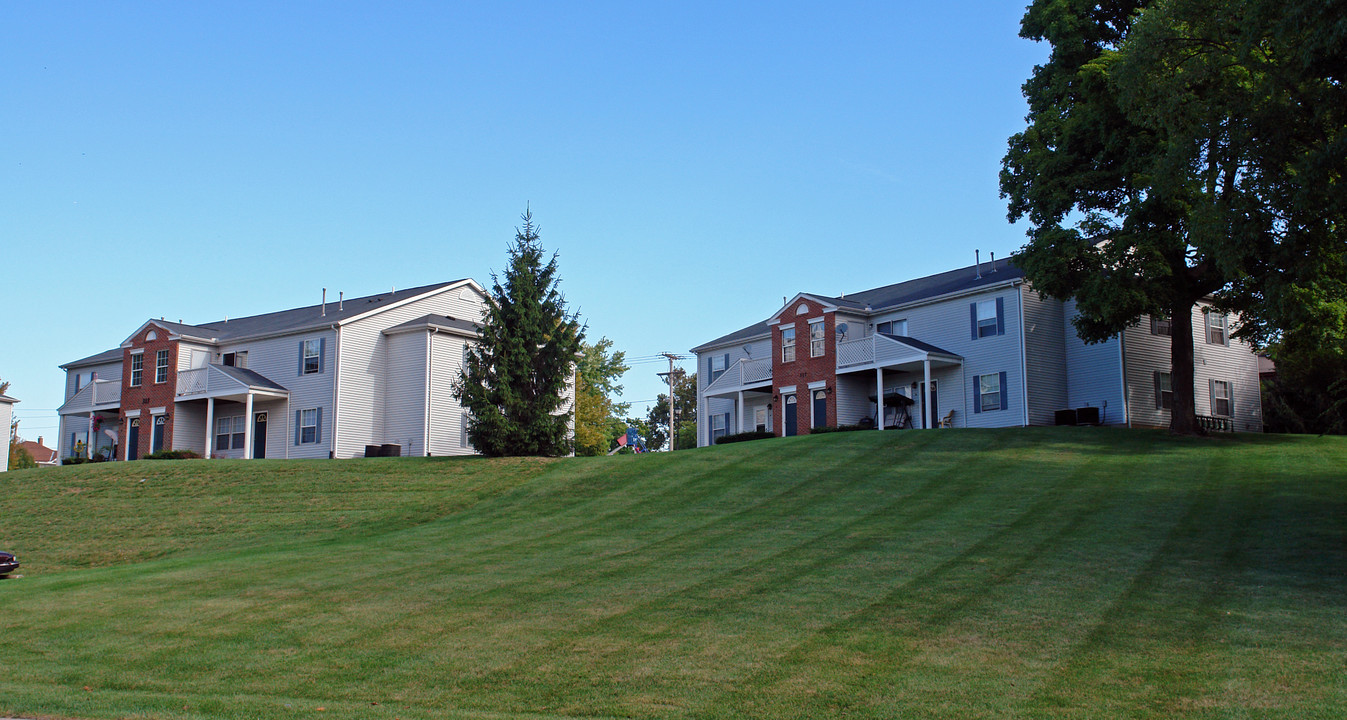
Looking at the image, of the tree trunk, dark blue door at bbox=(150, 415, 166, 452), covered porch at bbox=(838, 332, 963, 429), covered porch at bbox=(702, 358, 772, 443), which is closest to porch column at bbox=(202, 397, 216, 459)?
dark blue door at bbox=(150, 415, 166, 452)

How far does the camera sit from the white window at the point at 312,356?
41.4 metres

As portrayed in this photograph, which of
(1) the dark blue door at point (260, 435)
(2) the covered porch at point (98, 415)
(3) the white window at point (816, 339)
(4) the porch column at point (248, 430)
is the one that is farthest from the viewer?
(2) the covered porch at point (98, 415)

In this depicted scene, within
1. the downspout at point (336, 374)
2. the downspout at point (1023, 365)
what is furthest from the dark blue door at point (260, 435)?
the downspout at point (1023, 365)

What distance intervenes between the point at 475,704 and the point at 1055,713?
4803 millimetres

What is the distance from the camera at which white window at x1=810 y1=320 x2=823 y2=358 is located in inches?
1644

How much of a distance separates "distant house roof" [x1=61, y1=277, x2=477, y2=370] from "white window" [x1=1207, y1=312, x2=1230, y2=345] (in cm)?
3141

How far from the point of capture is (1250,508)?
57.8 feet

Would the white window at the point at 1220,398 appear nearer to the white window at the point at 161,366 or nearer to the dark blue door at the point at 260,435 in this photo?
the dark blue door at the point at 260,435

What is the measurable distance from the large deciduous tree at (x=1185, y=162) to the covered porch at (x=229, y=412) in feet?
100

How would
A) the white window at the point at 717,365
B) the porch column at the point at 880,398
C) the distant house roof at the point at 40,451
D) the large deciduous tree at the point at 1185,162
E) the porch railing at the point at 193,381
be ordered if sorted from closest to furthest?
the large deciduous tree at the point at 1185,162, the porch column at the point at 880,398, the porch railing at the point at 193,381, the white window at the point at 717,365, the distant house roof at the point at 40,451

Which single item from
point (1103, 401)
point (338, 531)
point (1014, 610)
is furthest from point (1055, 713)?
point (1103, 401)

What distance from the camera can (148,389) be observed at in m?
45.5

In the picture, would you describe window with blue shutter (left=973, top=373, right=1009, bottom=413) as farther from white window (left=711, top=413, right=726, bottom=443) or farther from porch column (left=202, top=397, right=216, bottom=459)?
porch column (left=202, top=397, right=216, bottom=459)

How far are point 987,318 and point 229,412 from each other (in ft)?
107
